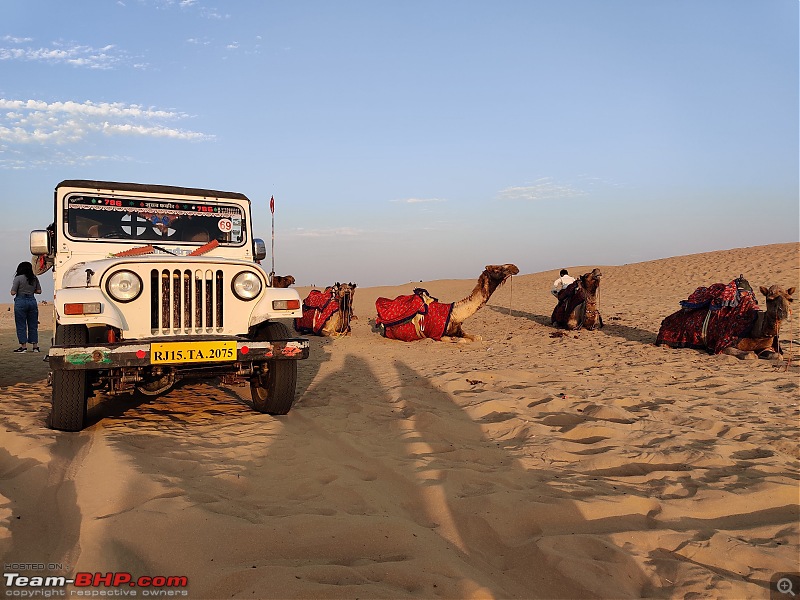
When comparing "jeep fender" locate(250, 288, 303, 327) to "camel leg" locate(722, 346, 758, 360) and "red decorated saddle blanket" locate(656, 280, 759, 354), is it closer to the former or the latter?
"camel leg" locate(722, 346, 758, 360)

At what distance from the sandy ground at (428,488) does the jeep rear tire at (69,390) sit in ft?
0.50

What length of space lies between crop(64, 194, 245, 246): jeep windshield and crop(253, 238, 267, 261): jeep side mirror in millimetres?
180

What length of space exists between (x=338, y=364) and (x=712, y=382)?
19.7 ft

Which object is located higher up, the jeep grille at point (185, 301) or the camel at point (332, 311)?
the jeep grille at point (185, 301)

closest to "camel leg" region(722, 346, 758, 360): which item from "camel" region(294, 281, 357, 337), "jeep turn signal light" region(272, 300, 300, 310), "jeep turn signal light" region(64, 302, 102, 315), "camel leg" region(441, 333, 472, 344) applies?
"camel leg" region(441, 333, 472, 344)

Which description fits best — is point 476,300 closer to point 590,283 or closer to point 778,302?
point 590,283

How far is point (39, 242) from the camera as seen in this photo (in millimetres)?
6207

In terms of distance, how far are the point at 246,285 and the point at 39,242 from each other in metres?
2.46

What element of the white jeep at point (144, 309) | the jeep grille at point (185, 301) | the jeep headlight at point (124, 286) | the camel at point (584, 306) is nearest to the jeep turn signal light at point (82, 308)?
the white jeep at point (144, 309)

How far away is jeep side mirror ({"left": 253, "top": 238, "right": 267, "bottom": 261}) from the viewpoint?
7476mm

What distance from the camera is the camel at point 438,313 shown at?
12.7 metres

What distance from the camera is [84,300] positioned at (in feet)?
16.3
